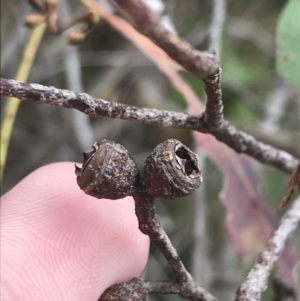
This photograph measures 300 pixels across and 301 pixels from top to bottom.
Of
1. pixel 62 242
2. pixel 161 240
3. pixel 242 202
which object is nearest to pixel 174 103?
pixel 242 202

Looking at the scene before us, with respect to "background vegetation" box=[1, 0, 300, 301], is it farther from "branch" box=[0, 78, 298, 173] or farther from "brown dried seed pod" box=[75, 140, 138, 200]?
"brown dried seed pod" box=[75, 140, 138, 200]

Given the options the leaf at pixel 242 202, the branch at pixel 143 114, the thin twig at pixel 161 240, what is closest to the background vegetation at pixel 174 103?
the leaf at pixel 242 202

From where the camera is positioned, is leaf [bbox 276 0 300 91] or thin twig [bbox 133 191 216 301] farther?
leaf [bbox 276 0 300 91]

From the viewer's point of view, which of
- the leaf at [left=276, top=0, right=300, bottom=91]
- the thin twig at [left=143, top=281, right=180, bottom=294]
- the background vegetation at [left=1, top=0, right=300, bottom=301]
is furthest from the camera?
the background vegetation at [left=1, top=0, right=300, bottom=301]

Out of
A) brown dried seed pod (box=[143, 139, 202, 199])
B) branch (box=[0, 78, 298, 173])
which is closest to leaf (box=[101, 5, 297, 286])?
branch (box=[0, 78, 298, 173])

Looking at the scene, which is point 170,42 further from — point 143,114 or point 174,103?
point 174,103

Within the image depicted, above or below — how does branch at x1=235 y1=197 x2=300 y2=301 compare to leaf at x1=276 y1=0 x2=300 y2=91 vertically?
below

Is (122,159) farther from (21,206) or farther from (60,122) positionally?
(60,122)
